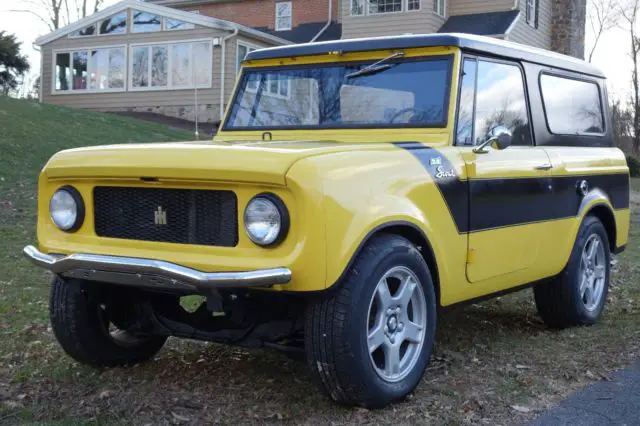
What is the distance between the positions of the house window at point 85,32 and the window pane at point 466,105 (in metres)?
25.0

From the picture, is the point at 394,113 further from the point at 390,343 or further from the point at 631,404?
the point at 631,404

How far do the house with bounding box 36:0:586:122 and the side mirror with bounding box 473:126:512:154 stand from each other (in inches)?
758

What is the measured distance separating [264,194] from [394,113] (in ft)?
5.10

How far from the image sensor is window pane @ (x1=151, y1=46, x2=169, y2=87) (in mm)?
26797

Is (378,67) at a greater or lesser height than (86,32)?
lesser

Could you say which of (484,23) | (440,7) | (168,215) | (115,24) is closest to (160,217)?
(168,215)

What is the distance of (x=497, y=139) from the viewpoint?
4.78m

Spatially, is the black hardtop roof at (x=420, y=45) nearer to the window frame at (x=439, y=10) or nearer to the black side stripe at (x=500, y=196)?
the black side stripe at (x=500, y=196)

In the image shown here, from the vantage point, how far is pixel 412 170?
13.8 ft

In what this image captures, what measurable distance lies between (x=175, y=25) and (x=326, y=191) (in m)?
24.1

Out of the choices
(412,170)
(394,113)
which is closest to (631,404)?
(412,170)

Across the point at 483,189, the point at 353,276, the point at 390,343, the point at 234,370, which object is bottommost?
the point at 234,370

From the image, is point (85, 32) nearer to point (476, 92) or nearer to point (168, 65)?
point (168, 65)

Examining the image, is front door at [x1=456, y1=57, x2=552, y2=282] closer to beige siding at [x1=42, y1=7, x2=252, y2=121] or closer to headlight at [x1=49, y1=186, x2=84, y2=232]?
headlight at [x1=49, y1=186, x2=84, y2=232]
